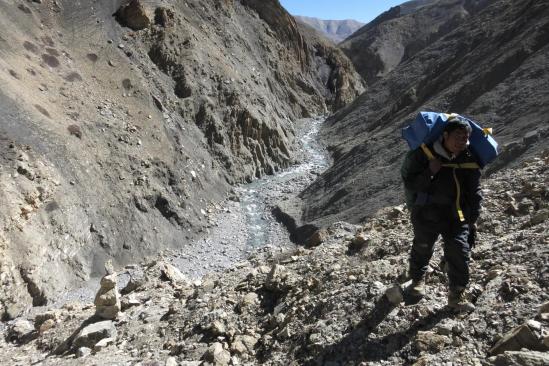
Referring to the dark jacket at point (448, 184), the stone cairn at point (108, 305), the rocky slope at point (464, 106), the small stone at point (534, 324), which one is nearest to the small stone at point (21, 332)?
the stone cairn at point (108, 305)

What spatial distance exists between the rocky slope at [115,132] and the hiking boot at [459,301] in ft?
40.3

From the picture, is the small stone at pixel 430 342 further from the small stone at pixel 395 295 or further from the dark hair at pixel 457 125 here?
the dark hair at pixel 457 125

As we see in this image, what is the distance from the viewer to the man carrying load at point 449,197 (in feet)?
15.2

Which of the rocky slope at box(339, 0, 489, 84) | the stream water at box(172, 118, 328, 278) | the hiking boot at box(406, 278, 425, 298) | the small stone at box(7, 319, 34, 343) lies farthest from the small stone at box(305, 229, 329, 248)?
Answer: the rocky slope at box(339, 0, 489, 84)

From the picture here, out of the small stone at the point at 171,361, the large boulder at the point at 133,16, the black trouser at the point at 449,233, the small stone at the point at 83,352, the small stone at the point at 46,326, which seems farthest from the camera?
the large boulder at the point at 133,16

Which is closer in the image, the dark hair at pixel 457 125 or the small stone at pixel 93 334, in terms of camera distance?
the dark hair at pixel 457 125

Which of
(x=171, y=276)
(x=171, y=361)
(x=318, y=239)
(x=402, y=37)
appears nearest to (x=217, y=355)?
(x=171, y=361)

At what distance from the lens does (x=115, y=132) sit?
21531mm

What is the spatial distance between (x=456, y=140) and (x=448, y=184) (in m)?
0.51

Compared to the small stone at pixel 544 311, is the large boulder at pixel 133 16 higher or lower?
higher

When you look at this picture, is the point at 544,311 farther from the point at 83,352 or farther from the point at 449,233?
the point at 83,352

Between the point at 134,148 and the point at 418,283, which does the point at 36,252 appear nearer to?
the point at 134,148

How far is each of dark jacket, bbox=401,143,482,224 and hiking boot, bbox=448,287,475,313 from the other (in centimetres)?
76

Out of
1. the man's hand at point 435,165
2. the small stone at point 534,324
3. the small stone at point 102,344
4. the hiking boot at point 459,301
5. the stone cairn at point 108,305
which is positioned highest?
the man's hand at point 435,165
